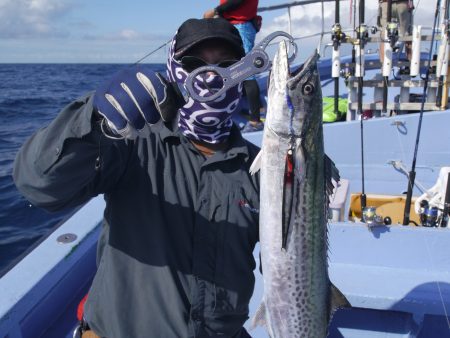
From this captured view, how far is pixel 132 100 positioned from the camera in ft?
4.71

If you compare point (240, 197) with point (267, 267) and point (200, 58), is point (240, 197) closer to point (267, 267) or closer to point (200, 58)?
point (267, 267)

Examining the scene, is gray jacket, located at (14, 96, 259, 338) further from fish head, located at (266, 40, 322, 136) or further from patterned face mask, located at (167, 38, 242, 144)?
fish head, located at (266, 40, 322, 136)

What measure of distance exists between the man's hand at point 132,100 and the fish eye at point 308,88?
0.51m

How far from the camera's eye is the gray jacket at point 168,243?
6.20 feet

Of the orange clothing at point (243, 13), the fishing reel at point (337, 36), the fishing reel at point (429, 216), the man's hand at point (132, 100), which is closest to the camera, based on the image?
the man's hand at point (132, 100)

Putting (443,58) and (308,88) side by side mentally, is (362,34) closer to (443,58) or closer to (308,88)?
(443,58)

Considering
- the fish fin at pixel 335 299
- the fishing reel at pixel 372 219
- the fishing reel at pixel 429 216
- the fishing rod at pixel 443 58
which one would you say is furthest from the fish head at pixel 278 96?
the fishing rod at pixel 443 58


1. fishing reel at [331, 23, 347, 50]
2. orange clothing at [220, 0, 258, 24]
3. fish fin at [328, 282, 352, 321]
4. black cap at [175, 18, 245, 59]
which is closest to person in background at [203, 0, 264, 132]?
orange clothing at [220, 0, 258, 24]

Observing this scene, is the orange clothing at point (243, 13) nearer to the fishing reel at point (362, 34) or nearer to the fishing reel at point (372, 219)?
the fishing reel at point (362, 34)

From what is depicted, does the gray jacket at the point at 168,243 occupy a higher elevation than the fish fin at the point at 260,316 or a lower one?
higher

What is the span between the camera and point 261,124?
20.5 feet

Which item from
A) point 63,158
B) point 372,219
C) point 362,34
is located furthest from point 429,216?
point 63,158

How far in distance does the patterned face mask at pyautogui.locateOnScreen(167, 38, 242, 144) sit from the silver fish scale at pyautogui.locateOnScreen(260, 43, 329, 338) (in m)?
0.32

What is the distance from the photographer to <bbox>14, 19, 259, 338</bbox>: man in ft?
6.20
